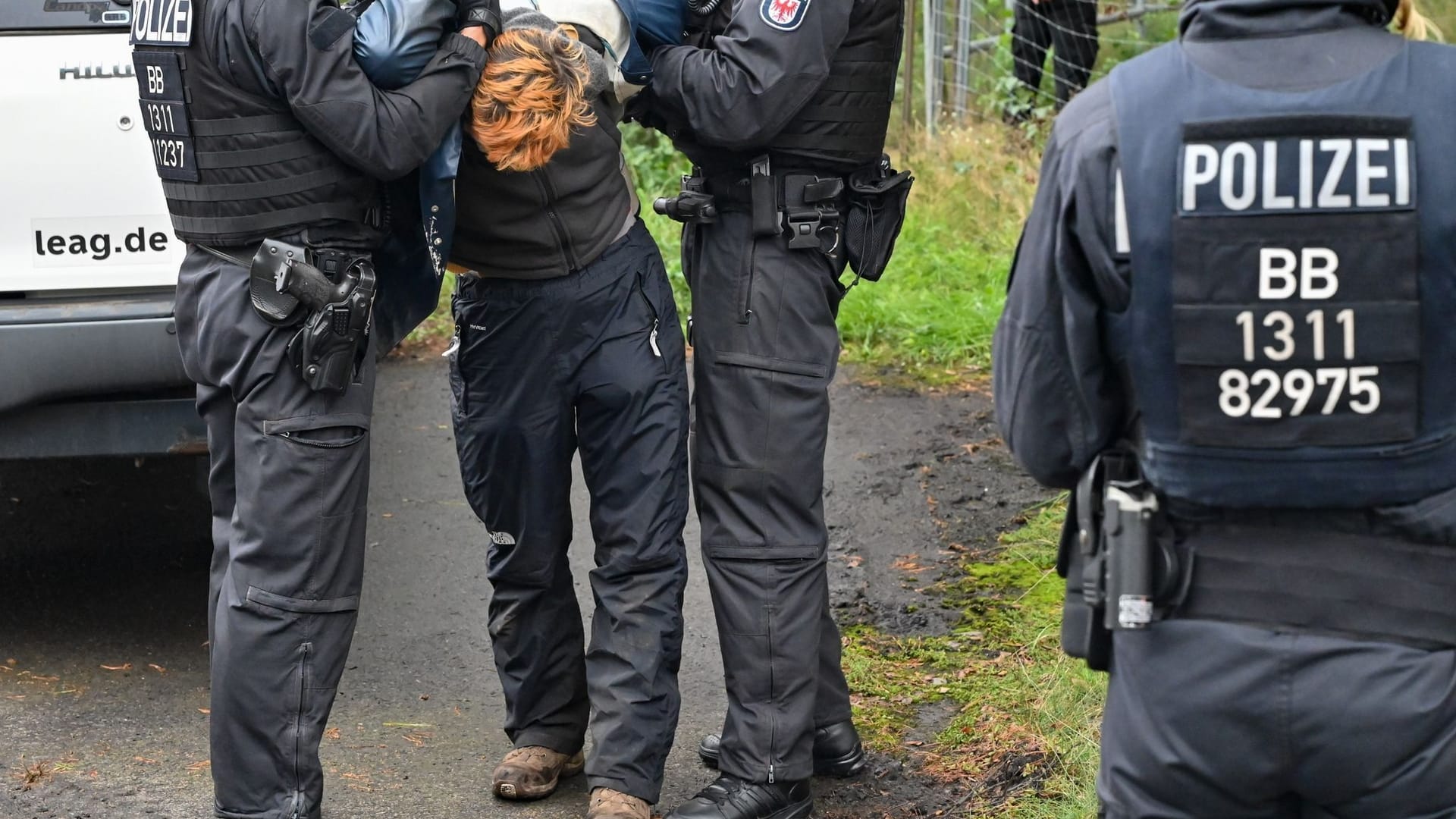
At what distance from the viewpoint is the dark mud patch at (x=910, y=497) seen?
4.87m

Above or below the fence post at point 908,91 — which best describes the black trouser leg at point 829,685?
below

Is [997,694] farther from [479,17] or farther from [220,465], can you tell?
[479,17]

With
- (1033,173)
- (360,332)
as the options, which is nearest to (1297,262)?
(360,332)

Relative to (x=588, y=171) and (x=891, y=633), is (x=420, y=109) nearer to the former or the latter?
(x=588, y=171)

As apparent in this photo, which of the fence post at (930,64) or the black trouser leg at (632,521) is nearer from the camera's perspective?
the black trouser leg at (632,521)

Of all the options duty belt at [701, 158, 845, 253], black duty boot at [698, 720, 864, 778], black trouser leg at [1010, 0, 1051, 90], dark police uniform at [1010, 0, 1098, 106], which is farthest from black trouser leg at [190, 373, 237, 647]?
black trouser leg at [1010, 0, 1051, 90]

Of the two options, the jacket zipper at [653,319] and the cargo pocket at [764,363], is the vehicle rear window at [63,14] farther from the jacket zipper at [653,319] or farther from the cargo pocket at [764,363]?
the cargo pocket at [764,363]

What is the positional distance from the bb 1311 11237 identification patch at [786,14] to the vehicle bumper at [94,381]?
1801 millimetres

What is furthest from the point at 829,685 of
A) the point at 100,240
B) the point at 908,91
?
the point at 908,91

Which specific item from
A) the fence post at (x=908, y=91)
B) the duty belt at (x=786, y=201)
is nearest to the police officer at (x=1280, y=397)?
the duty belt at (x=786, y=201)

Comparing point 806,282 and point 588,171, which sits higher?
point 588,171

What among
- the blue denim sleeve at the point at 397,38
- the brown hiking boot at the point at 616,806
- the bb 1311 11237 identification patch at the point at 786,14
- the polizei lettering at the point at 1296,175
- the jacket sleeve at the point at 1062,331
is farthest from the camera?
the brown hiking boot at the point at 616,806

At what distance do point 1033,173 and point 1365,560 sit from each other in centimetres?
661

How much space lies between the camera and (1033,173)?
851 centimetres
